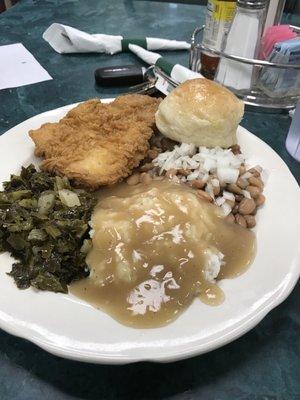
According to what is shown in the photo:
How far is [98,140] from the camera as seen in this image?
5.94 ft

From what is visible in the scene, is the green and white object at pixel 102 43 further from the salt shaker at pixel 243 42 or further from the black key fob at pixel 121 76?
the salt shaker at pixel 243 42

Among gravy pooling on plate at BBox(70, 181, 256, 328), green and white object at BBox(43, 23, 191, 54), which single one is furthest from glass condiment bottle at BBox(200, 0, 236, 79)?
gravy pooling on plate at BBox(70, 181, 256, 328)

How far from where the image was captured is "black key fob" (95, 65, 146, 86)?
94.0 inches

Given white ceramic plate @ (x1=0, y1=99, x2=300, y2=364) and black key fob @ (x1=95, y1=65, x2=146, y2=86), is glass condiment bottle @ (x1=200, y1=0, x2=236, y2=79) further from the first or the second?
white ceramic plate @ (x1=0, y1=99, x2=300, y2=364)

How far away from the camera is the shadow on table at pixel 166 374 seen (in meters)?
1.13

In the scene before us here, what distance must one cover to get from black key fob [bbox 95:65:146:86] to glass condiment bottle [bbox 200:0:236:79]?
0.40 meters

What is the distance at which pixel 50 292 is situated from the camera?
3.98 feet

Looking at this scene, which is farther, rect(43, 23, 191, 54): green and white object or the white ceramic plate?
rect(43, 23, 191, 54): green and white object

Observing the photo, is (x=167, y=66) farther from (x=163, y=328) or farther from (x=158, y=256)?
(x=163, y=328)

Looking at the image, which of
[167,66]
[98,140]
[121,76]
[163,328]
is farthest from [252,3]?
[163,328]

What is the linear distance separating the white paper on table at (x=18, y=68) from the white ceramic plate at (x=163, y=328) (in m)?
1.62

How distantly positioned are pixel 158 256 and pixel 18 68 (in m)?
2.03

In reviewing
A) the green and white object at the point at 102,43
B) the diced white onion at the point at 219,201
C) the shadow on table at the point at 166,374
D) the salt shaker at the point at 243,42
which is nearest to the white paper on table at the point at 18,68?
the green and white object at the point at 102,43

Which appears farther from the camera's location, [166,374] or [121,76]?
[121,76]
